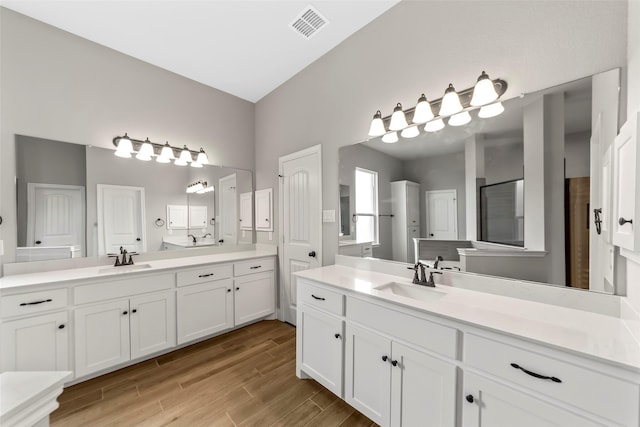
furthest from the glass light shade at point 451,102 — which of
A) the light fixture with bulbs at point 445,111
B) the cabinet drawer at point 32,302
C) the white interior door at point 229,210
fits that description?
the cabinet drawer at point 32,302

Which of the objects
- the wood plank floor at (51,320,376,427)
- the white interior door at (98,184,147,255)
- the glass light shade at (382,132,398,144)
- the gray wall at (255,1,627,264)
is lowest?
the wood plank floor at (51,320,376,427)

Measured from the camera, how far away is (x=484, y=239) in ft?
5.26

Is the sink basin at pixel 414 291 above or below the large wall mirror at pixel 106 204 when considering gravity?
below

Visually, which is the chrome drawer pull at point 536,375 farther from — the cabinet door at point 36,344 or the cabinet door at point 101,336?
the cabinet door at point 36,344

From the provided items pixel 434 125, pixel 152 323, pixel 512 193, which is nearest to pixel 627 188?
pixel 512 193

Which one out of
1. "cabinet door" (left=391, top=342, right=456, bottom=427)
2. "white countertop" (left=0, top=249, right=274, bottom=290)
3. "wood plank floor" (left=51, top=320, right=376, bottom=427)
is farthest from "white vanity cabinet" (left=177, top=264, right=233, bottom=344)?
"cabinet door" (left=391, top=342, right=456, bottom=427)

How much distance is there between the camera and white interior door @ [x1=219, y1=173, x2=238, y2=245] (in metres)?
3.32

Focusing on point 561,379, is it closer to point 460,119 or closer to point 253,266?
point 460,119

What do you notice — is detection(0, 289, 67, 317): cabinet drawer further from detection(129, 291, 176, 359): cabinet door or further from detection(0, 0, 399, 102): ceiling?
detection(0, 0, 399, 102): ceiling

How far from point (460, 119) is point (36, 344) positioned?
340 cm

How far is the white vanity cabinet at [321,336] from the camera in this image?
169cm

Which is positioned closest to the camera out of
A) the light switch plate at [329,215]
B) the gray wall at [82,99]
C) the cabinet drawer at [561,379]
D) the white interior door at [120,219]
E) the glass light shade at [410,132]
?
the cabinet drawer at [561,379]

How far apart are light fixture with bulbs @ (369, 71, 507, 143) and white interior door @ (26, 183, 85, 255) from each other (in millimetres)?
2790

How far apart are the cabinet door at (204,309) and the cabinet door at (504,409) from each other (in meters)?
2.35
